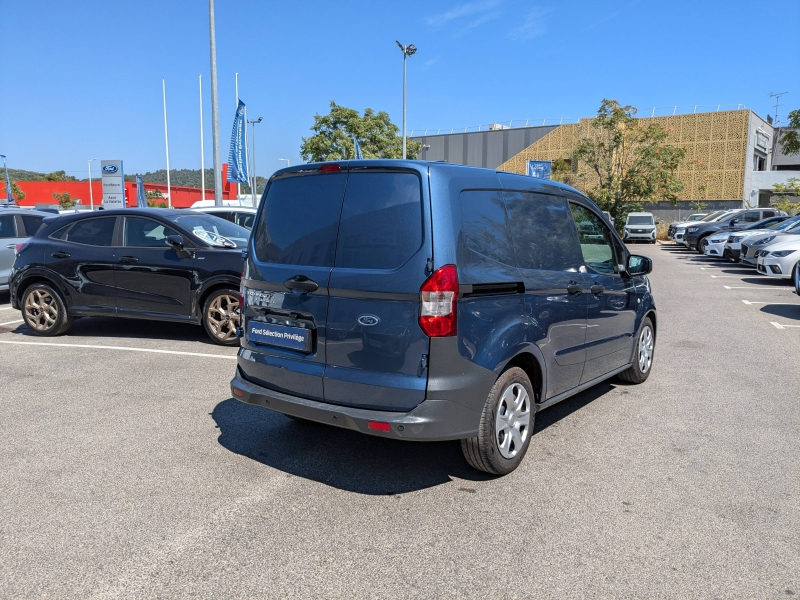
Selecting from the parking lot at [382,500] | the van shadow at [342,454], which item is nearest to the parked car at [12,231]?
the parking lot at [382,500]

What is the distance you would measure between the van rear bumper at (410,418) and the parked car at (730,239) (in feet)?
69.3

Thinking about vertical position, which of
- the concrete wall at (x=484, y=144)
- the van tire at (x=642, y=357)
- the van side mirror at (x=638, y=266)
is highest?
the concrete wall at (x=484, y=144)

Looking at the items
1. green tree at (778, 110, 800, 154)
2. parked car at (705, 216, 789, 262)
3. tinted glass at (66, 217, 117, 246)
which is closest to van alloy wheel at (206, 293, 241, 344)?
tinted glass at (66, 217, 117, 246)

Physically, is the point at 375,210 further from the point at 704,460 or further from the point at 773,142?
the point at 773,142

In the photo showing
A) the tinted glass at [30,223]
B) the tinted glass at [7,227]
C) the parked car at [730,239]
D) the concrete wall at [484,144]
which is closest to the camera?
the tinted glass at [7,227]

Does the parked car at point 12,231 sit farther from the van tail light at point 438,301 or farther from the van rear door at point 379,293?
the van tail light at point 438,301

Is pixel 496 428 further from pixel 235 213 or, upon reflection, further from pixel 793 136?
pixel 793 136

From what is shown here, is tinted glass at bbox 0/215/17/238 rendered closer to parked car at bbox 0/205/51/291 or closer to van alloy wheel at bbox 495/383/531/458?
parked car at bbox 0/205/51/291

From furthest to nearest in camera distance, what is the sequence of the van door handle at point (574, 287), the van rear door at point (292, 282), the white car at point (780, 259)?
the white car at point (780, 259) → the van door handle at point (574, 287) → the van rear door at point (292, 282)

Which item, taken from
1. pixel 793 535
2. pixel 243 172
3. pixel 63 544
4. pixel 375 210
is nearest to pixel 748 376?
pixel 793 535

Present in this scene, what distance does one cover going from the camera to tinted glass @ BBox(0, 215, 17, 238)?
39.5ft

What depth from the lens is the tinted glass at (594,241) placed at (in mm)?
5105

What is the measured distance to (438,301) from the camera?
359 cm

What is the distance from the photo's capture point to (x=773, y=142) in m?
65.7
